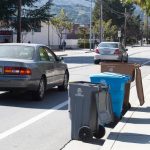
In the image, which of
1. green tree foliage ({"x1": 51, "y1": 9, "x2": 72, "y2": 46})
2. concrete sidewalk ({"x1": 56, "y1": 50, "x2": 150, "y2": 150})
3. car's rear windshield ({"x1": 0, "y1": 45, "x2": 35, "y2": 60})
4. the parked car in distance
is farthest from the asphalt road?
green tree foliage ({"x1": 51, "y1": 9, "x2": 72, "y2": 46})

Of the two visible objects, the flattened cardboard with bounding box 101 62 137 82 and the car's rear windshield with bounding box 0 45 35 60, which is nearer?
the flattened cardboard with bounding box 101 62 137 82

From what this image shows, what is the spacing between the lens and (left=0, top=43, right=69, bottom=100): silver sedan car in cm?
1329

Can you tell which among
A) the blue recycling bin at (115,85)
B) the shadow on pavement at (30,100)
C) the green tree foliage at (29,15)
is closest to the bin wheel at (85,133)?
the blue recycling bin at (115,85)

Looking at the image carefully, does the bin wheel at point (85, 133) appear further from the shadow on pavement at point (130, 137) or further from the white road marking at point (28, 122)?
the white road marking at point (28, 122)

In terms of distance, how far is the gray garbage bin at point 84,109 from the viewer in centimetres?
845

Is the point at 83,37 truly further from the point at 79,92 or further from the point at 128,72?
the point at 79,92

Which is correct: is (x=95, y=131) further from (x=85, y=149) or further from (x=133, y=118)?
(x=133, y=118)

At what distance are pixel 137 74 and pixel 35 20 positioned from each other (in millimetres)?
37815

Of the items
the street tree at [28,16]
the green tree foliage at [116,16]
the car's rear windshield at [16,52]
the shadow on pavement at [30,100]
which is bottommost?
the shadow on pavement at [30,100]

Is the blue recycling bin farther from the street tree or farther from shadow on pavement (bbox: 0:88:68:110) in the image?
the street tree

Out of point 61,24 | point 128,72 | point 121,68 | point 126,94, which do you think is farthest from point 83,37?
point 126,94

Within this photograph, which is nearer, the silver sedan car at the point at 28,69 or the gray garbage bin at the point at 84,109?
the gray garbage bin at the point at 84,109

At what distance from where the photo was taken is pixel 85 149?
8.13 meters

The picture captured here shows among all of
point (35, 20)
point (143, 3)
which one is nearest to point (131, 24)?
point (35, 20)
